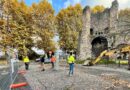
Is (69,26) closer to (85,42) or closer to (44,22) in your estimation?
(44,22)

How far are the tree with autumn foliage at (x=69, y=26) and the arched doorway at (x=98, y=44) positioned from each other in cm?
935

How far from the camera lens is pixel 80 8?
7088 centimetres

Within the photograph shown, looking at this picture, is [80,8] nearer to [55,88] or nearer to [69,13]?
[69,13]

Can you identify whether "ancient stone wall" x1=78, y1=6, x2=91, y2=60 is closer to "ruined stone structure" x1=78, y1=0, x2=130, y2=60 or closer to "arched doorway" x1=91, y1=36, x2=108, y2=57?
"ruined stone structure" x1=78, y1=0, x2=130, y2=60

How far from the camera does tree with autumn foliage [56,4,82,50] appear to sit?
67438 millimetres

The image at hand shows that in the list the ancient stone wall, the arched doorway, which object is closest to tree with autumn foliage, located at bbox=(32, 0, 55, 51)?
the ancient stone wall

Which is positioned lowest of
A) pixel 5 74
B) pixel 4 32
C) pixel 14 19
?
pixel 5 74

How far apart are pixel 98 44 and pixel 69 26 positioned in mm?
12870

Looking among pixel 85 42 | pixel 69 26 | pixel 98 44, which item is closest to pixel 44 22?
pixel 69 26

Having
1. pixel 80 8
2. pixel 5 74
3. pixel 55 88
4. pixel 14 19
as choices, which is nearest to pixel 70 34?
pixel 80 8

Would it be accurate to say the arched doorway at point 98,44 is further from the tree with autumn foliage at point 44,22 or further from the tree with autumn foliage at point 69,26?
the tree with autumn foliage at point 44,22

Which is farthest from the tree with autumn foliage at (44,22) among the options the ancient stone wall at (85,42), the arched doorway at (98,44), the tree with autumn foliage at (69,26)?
the arched doorway at (98,44)

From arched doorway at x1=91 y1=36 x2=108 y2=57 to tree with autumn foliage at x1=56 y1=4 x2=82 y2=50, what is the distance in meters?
9.35

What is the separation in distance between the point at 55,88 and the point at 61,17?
177 feet
